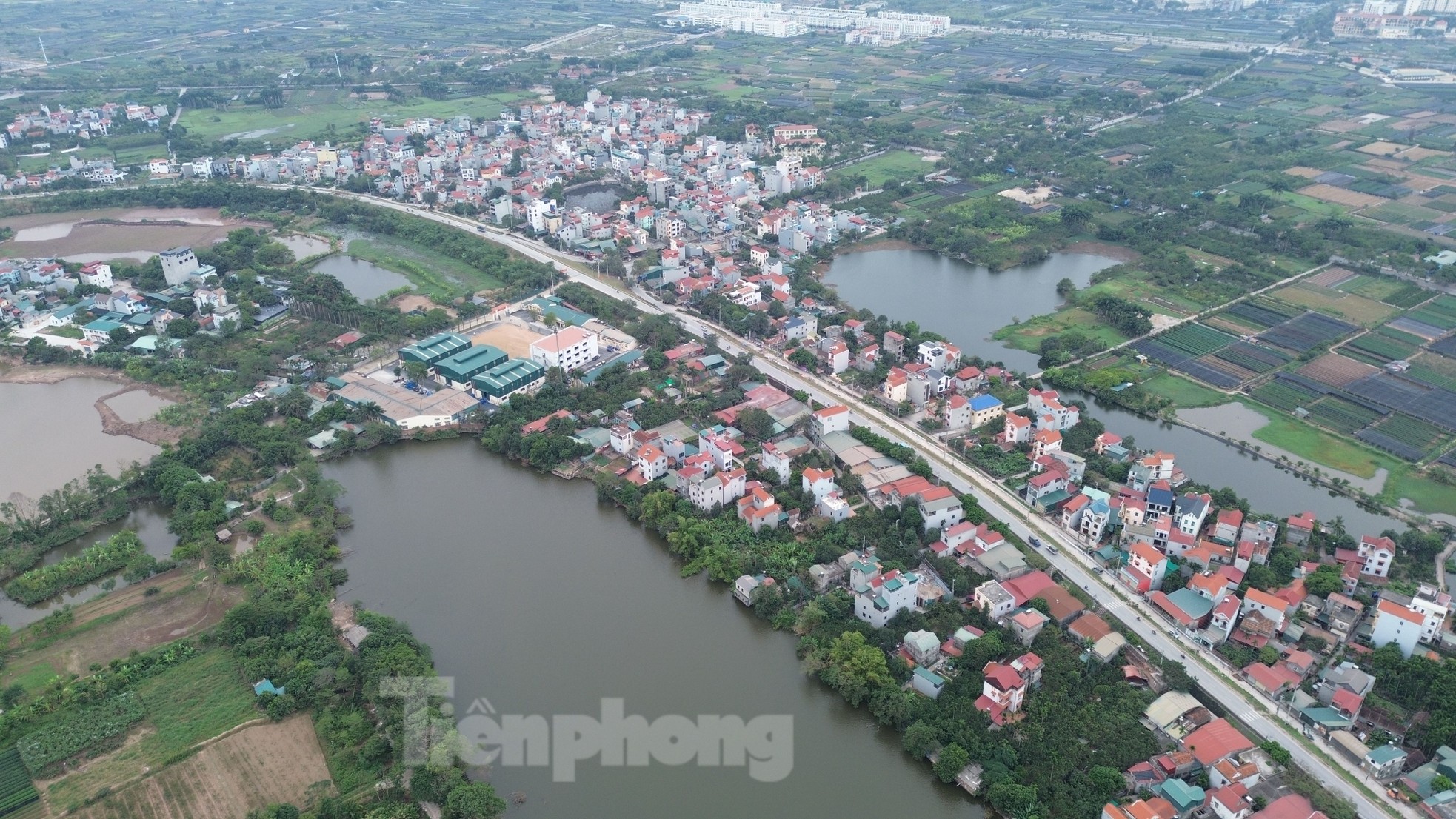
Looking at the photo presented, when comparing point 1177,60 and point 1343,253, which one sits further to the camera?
point 1177,60

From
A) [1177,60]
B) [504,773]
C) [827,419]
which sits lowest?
[504,773]

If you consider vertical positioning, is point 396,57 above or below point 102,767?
above

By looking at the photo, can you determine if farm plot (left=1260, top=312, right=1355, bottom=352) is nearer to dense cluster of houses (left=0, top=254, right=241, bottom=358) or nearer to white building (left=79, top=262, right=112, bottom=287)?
dense cluster of houses (left=0, top=254, right=241, bottom=358)

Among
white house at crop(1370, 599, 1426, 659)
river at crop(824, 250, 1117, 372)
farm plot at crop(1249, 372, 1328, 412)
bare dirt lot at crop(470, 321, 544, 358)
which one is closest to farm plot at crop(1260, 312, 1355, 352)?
farm plot at crop(1249, 372, 1328, 412)

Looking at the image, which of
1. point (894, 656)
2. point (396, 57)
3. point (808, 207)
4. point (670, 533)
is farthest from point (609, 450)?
point (396, 57)

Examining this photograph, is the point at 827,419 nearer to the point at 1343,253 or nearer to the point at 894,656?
the point at 894,656

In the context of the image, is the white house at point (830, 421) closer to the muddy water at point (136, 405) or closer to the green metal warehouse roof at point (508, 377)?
the green metal warehouse roof at point (508, 377)

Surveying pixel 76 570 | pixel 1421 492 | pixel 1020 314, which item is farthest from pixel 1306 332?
pixel 76 570
